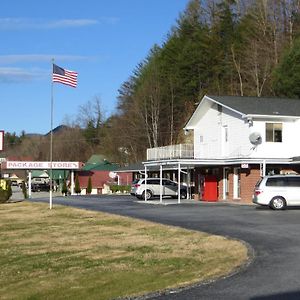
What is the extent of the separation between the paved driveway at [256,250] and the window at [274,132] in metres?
12.5

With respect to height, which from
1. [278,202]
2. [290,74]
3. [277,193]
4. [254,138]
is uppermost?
[290,74]

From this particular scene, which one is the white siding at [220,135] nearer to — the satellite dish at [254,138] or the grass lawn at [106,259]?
the satellite dish at [254,138]

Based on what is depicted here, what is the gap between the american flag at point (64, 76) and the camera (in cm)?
3362

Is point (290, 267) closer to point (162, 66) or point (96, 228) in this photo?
point (96, 228)

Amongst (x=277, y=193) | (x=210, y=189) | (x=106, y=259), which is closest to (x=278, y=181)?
(x=277, y=193)

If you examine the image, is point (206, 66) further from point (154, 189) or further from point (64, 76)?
point (64, 76)

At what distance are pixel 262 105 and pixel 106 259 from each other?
95.8 ft

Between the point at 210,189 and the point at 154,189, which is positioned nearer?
the point at 210,189

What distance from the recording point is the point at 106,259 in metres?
14.2

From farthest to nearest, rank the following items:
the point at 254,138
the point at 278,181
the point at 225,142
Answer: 1. the point at 225,142
2. the point at 254,138
3. the point at 278,181

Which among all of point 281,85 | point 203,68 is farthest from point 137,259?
point 203,68

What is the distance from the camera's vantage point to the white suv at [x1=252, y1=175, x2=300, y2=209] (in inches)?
1209

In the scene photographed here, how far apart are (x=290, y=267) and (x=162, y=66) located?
69486 millimetres

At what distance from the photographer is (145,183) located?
45562mm
